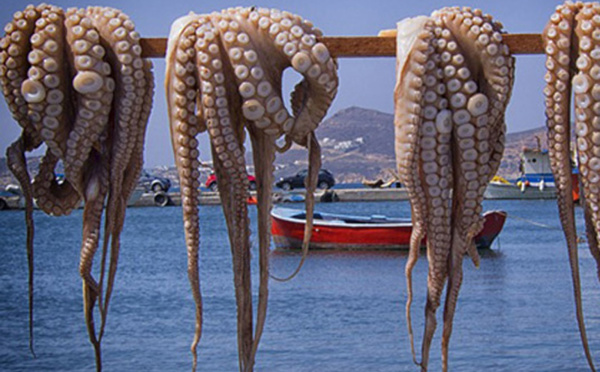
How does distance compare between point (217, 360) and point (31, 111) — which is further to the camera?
point (217, 360)

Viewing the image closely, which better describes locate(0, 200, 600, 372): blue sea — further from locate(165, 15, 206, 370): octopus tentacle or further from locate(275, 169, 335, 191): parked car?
locate(275, 169, 335, 191): parked car

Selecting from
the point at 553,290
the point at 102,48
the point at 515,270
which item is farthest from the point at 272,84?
the point at 515,270

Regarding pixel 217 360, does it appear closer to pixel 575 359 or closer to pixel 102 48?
pixel 575 359

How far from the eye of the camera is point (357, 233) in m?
22.6

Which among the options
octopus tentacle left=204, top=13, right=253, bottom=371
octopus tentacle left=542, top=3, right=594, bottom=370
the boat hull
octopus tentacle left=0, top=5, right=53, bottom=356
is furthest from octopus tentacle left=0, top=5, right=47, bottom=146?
the boat hull

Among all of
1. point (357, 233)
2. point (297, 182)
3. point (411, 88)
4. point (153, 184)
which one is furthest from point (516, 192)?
point (411, 88)

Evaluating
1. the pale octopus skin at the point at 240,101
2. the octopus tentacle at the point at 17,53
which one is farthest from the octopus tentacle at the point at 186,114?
the octopus tentacle at the point at 17,53

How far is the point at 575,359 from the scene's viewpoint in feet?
31.4

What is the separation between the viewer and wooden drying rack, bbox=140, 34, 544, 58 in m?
3.18

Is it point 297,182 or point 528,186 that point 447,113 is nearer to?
point 297,182

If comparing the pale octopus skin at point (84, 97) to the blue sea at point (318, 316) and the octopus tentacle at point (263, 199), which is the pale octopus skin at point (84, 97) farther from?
the blue sea at point (318, 316)

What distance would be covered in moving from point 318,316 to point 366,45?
10719 mm

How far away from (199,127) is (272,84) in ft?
1.03

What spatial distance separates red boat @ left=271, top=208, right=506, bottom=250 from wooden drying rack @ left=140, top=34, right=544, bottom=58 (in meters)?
18.5
